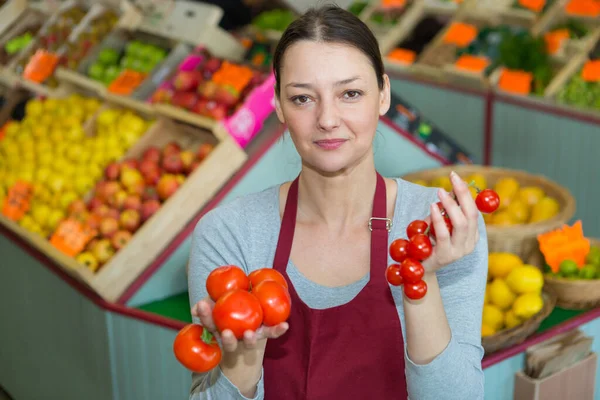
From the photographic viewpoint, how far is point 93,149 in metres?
4.12

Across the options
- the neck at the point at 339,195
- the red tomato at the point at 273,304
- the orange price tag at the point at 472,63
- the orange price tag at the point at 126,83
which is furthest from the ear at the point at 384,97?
the orange price tag at the point at 472,63

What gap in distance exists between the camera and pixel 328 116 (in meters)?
1.72

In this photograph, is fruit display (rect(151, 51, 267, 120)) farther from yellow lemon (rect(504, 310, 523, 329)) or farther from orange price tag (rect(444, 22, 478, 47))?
orange price tag (rect(444, 22, 478, 47))

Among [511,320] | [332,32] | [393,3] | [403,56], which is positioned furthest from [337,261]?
[393,3]

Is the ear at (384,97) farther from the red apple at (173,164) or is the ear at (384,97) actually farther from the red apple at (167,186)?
the red apple at (173,164)

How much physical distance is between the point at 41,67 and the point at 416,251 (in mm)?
4534

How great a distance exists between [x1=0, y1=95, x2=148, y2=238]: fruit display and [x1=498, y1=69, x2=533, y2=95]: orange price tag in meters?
2.54

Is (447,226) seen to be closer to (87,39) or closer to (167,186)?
(167,186)

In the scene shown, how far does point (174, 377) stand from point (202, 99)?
4.67 ft

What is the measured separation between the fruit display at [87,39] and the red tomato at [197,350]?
12.8 feet

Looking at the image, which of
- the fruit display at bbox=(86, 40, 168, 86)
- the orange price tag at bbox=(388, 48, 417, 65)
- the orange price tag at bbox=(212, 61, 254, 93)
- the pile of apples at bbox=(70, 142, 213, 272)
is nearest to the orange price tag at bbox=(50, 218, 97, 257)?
the pile of apples at bbox=(70, 142, 213, 272)

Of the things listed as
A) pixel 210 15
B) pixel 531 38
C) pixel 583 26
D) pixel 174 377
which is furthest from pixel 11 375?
pixel 583 26

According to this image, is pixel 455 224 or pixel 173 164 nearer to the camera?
pixel 455 224

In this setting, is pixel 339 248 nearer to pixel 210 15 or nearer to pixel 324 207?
pixel 324 207
